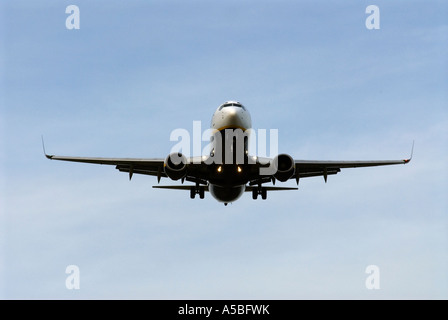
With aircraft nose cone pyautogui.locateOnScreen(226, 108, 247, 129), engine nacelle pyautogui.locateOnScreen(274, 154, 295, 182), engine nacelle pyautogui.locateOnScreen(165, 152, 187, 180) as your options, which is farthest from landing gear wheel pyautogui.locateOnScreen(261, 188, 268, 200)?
engine nacelle pyautogui.locateOnScreen(165, 152, 187, 180)

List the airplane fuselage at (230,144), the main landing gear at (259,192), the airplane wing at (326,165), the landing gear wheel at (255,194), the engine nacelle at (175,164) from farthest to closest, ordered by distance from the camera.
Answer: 1. the landing gear wheel at (255,194)
2. the main landing gear at (259,192)
3. the airplane wing at (326,165)
4. the airplane fuselage at (230,144)
5. the engine nacelle at (175,164)

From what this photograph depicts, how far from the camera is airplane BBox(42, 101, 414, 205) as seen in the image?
33.3m

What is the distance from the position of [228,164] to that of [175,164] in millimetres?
3259

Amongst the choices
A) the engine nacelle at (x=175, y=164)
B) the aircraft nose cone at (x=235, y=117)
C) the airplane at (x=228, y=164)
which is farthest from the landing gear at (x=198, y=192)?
the aircraft nose cone at (x=235, y=117)

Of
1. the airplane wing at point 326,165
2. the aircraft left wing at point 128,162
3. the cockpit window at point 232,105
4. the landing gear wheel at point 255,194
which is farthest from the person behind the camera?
the landing gear wheel at point 255,194

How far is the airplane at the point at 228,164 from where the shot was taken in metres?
33.3

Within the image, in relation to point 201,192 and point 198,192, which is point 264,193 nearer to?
point 201,192

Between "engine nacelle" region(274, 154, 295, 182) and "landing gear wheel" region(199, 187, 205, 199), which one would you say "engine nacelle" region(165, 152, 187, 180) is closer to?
"engine nacelle" region(274, 154, 295, 182)

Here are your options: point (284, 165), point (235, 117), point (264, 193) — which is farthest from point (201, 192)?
point (235, 117)

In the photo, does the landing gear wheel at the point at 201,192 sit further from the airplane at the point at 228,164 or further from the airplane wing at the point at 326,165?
the airplane wing at the point at 326,165

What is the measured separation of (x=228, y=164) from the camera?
34562mm
